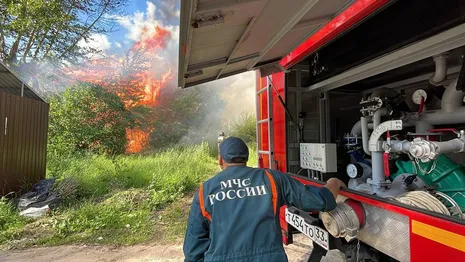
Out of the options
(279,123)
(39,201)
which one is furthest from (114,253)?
(279,123)

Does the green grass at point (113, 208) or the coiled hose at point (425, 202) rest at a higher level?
the coiled hose at point (425, 202)

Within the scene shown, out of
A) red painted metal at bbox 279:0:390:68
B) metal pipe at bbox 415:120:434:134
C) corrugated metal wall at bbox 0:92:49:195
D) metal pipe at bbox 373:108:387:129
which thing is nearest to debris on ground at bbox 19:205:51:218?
corrugated metal wall at bbox 0:92:49:195

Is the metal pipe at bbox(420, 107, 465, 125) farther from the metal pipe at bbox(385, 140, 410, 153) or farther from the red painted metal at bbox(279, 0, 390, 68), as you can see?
the red painted metal at bbox(279, 0, 390, 68)

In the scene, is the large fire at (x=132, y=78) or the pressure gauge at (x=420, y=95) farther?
the large fire at (x=132, y=78)

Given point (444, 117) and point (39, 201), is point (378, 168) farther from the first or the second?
point (39, 201)

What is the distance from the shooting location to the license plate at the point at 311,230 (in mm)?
1994

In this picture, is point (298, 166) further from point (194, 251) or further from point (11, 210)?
point (11, 210)

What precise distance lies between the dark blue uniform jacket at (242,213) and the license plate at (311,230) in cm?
46

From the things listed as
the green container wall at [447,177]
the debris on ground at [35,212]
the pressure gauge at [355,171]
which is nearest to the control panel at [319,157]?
the pressure gauge at [355,171]

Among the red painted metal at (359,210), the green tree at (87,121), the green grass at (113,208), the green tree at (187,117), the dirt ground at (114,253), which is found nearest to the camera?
the red painted metal at (359,210)

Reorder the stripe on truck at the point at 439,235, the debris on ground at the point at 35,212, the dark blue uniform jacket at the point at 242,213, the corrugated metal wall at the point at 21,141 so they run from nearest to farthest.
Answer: the stripe on truck at the point at 439,235 < the dark blue uniform jacket at the point at 242,213 < the debris on ground at the point at 35,212 < the corrugated metal wall at the point at 21,141

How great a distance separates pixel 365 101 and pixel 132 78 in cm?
1347

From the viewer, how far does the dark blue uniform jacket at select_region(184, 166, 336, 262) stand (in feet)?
4.83

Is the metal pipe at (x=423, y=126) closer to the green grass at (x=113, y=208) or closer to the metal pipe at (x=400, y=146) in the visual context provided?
the metal pipe at (x=400, y=146)
